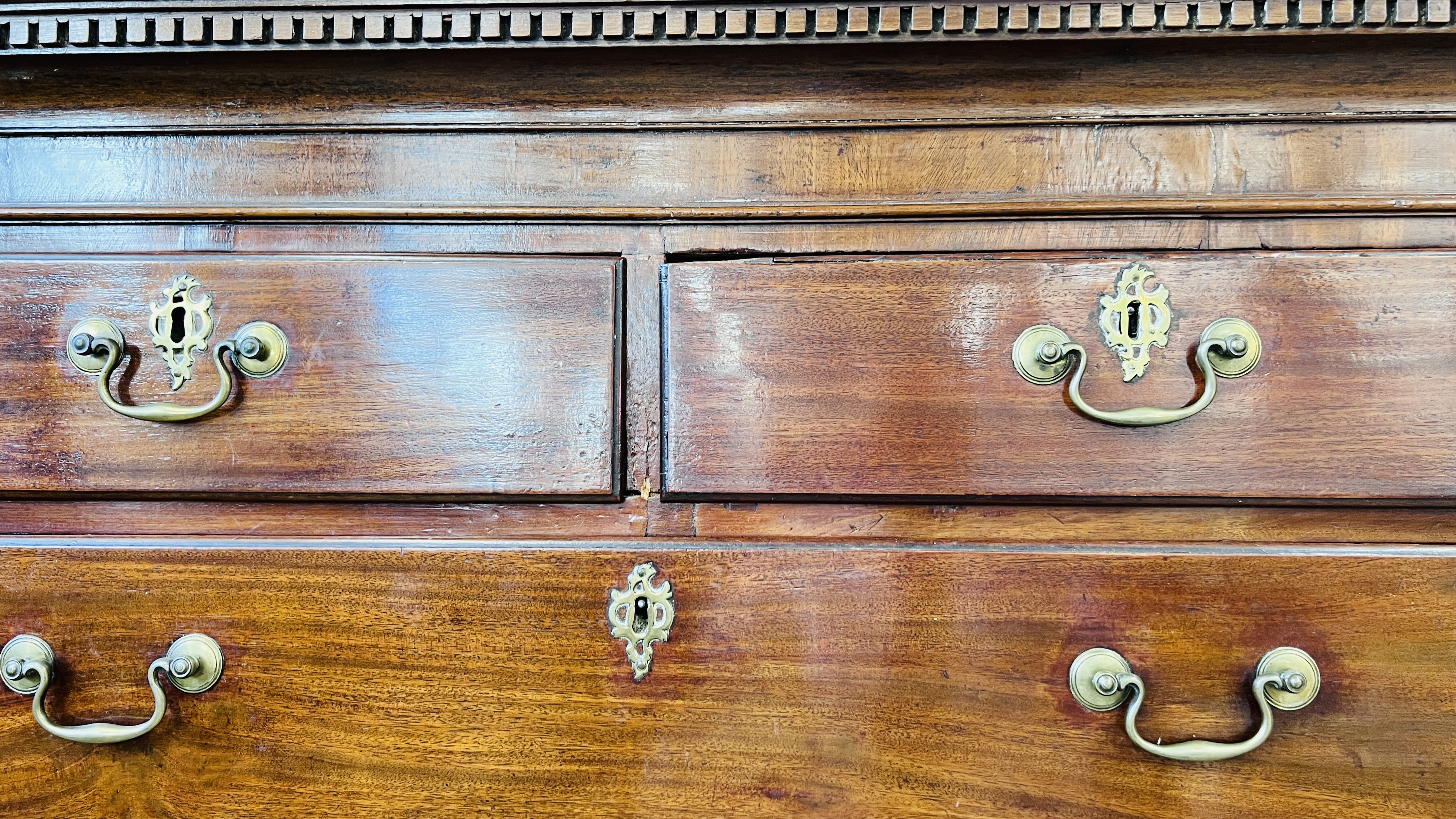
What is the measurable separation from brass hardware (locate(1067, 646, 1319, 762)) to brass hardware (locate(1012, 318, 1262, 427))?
0.12 meters

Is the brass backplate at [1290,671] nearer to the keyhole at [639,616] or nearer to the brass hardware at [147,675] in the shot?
the keyhole at [639,616]

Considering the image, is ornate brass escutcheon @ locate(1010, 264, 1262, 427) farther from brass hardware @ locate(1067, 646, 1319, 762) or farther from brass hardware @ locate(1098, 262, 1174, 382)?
brass hardware @ locate(1067, 646, 1319, 762)

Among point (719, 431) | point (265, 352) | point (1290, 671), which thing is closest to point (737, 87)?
point (719, 431)

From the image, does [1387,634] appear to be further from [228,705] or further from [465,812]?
[228,705]

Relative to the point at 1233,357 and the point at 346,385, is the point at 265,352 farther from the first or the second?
the point at 1233,357

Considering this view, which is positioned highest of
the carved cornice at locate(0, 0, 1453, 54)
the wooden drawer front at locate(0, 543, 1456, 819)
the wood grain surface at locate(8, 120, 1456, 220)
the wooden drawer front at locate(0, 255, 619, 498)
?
the carved cornice at locate(0, 0, 1453, 54)

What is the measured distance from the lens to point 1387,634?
0.42m

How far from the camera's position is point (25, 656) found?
0.43 m

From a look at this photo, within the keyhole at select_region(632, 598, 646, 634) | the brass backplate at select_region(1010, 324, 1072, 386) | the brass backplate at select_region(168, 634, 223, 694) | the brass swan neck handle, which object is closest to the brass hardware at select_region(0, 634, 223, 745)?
the brass backplate at select_region(168, 634, 223, 694)

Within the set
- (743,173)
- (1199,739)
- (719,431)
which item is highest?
(743,173)

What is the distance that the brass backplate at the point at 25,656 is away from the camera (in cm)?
43

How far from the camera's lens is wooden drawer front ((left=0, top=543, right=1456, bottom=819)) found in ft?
1.40

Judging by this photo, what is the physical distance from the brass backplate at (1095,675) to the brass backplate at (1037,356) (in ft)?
0.47

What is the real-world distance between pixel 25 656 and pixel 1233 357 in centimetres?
65
